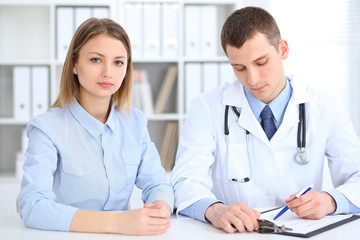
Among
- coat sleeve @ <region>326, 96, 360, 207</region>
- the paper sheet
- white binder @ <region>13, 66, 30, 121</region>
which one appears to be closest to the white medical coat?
coat sleeve @ <region>326, 96, 360, 207</region>

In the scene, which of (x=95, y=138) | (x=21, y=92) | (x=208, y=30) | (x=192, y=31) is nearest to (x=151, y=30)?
(x=192, y=31)

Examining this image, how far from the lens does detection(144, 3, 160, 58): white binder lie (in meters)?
3.32

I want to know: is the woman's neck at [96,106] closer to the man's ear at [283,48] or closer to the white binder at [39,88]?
the man's ear at [283,48]

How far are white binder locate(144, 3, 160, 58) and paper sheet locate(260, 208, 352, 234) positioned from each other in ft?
6.65

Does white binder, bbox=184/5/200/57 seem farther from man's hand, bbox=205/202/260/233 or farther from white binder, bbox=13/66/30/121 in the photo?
man's hand, bbox=205/202/260/233

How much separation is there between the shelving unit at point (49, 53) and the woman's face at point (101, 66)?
5.47 feet

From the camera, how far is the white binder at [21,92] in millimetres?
3258

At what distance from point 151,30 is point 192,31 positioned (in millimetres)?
275

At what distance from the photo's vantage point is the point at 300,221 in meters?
1.42

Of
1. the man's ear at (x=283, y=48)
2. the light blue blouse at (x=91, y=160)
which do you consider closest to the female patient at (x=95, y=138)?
the light blue blouse at (x=91, y=160)

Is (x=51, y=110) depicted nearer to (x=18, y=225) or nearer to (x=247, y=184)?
(x=18, y=225)

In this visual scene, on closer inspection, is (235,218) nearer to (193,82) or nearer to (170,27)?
(193,82)

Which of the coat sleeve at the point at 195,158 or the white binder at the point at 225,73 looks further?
the white binder at the point at 225,73

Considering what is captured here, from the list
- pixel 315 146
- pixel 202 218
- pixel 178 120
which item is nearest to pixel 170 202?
pixel 202 218
